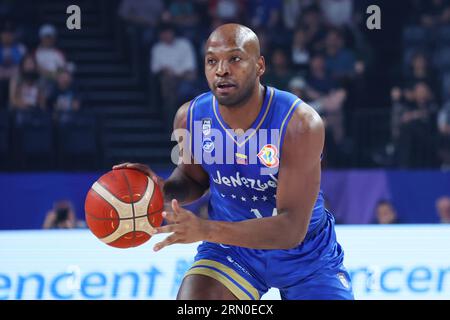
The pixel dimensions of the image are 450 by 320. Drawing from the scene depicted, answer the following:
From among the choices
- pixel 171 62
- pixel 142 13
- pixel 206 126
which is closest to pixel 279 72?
pixel 171 62

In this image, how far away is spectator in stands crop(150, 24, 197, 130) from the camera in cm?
1138

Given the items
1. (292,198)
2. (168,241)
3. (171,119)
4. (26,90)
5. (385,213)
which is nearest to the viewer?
(168,241)

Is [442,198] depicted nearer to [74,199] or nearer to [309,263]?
[74,199]

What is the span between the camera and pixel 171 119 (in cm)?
1109

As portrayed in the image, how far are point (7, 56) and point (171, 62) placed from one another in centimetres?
207

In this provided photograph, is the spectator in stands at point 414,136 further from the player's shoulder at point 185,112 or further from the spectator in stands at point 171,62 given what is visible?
the player's shoulder at point 185,112

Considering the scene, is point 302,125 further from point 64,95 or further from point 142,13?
point 142,13

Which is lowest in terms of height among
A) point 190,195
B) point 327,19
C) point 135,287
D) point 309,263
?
point 135,287

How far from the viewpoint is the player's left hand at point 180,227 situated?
4055mm

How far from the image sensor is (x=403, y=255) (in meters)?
7.43

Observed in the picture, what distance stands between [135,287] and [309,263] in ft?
8.33

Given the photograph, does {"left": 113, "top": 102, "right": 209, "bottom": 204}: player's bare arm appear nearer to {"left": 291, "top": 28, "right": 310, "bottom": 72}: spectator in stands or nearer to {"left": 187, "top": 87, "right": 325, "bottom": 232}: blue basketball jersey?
{"left": 187, "top": 87, "right": 325, "bottom": 232}: blue basketball jersey

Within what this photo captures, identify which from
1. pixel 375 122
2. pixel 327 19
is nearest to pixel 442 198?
pixel 375 122

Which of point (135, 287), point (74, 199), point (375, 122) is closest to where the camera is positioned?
point (135, 287)
